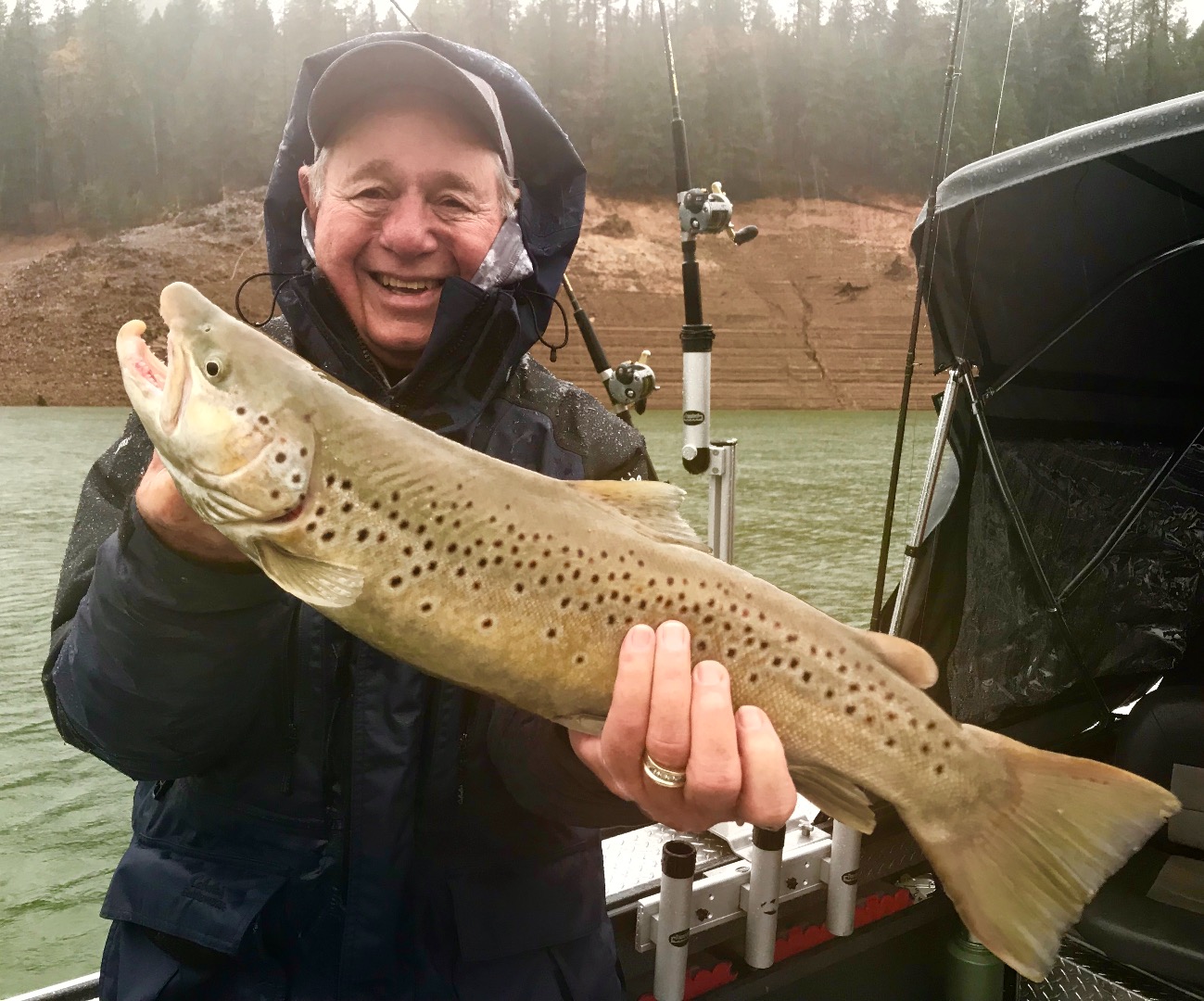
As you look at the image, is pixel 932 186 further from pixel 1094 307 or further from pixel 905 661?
pixel 905 661

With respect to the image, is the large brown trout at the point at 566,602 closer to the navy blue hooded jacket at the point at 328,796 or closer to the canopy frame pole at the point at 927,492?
the navy blue hooded jacket at the point at 328,796

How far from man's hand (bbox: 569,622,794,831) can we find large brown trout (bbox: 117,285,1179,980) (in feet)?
0.25

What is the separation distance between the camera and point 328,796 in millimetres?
1970

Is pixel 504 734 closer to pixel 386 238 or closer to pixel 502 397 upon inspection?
pixel 502 397

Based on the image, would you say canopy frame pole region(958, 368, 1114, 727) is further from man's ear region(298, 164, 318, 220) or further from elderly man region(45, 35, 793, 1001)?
man's ear region(298, 164, 318, 220)

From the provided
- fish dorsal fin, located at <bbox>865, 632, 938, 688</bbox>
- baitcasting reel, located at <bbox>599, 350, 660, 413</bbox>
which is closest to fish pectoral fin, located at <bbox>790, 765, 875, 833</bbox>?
fish dorsal fin, located at <bbox>865, 632, 938, 688</bbox>

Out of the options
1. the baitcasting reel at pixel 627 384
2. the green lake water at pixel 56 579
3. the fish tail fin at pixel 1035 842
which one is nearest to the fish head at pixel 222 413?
the fish tail fin at pixel 1035 842

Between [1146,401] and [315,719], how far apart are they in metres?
3.64

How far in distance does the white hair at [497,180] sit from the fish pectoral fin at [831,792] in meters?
1.53

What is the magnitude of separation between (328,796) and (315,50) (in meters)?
85.3

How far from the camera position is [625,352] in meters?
62.9

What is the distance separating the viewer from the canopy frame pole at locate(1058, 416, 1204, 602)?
376cm

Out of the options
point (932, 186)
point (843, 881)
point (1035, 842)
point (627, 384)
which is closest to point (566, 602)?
point (1035, 842)

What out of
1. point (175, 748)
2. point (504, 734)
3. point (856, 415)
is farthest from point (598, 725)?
point (856, 415)
